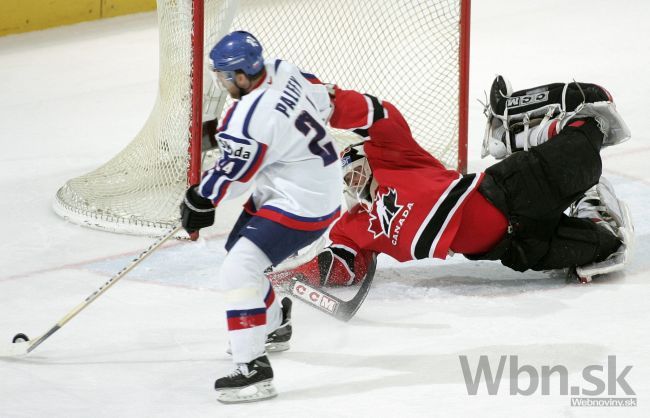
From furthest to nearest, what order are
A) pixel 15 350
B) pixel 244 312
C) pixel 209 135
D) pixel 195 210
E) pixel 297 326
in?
pixel 209 135 → pixel 297 326 → pixel 15 350 → pixel 195 210 → pixel 244 312

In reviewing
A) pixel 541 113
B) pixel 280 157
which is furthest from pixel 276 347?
pixel 541 113

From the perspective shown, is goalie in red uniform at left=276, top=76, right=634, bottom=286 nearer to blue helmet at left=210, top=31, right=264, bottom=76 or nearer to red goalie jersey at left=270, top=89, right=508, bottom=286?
red goalie jersey at left=270, top=89, right=508, bottom=286

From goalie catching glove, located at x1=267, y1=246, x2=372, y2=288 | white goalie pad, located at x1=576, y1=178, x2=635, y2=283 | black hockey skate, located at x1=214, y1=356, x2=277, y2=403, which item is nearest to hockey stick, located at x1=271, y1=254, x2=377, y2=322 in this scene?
goalie catching glove, located at x1=267, y1=246, x2=372, y2=288

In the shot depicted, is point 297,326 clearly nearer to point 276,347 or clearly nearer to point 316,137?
point 276,347

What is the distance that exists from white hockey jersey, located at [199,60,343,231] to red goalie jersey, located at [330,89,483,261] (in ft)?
1.49

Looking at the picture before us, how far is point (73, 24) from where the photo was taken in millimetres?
8016

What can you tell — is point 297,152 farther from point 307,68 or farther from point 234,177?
point 307,68

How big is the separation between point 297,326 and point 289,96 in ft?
2.72

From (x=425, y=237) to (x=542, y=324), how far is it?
1.57ft

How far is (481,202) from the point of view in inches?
147

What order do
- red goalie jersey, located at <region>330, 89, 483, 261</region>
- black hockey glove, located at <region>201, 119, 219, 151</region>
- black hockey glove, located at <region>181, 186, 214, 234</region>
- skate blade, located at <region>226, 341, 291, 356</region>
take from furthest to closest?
black hockey glove, located at <region>201, 119, 219, 151</region> → red goalie jersey, located at <region>330, 89, 483, 261</region> → skate blade, located at <region>226, 341, 291, 356</region> → black hockey glove, located at <region>181, 186, 214, 234</region>

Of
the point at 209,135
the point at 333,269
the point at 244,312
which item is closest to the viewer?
the point at 244,312

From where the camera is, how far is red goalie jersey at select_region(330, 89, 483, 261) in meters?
3.70

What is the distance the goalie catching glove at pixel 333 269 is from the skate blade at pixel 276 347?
50cm
